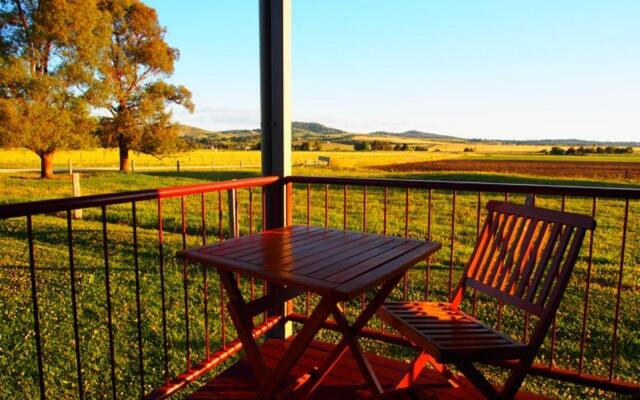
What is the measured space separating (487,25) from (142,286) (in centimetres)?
1418

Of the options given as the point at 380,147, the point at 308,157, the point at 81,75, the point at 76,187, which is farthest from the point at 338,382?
the point at 380,147

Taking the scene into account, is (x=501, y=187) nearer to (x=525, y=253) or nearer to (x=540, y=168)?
(x=525, y=253)

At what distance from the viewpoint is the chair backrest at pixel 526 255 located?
1946 mm

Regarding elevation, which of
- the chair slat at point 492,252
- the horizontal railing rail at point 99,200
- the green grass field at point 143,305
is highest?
the horizontal railing rail at point 99,200

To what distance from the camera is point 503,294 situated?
2209 millimetres

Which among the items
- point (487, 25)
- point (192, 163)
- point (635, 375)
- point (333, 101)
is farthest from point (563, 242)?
point (192, 163)

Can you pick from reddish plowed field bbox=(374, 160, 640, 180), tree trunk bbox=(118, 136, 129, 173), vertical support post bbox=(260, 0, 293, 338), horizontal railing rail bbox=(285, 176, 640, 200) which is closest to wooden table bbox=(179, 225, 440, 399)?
horizontal railing rail bbox=(285, 176, 640, 200)

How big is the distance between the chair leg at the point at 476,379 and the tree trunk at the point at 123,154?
24262 millimetres

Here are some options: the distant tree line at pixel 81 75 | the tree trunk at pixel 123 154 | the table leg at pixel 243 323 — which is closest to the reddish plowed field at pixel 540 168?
the distant tree line at pixel 81 75

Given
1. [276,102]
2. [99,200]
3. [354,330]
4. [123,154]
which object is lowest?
[354,330]

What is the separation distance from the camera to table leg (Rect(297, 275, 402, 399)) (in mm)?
2129

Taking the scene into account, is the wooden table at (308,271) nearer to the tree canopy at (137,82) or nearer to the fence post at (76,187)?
the fence post at (76,187)

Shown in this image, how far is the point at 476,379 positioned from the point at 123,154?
26.3m

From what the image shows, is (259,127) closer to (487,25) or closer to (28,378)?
(28,378)
